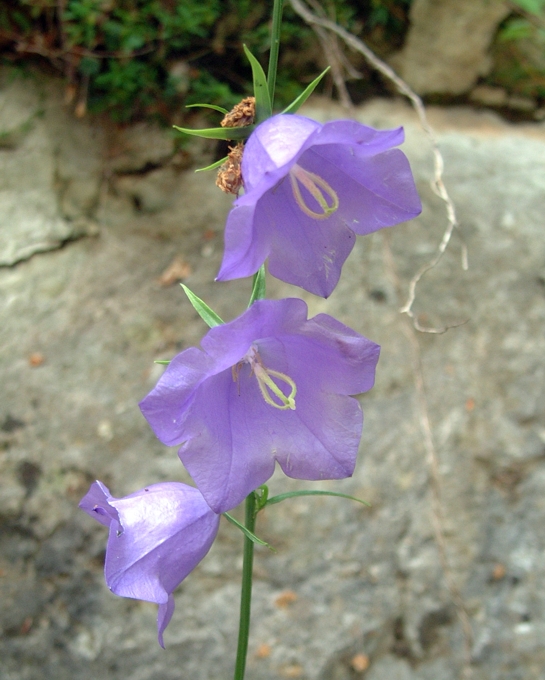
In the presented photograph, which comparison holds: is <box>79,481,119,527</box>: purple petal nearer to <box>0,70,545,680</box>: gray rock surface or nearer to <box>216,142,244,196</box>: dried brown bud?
<box>216,142,244,196</box>: dried brown bud

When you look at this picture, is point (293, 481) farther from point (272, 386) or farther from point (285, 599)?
point (272, 386)

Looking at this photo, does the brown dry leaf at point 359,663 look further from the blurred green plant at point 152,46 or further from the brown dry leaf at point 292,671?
the blurred green plant at point 152,46

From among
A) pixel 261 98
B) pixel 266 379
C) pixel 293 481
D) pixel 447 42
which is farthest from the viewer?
pixel 447 42

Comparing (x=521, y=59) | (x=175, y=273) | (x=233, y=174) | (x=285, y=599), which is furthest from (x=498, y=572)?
(x=521, y=59)

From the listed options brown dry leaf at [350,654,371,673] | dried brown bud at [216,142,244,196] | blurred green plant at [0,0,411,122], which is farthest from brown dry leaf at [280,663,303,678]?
blurred green plant at [0,0,411,122]

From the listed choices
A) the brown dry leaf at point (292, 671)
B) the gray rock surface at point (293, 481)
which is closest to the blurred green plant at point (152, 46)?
the gray rock surface at point (293, 481)

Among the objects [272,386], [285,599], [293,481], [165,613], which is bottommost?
[285,599]

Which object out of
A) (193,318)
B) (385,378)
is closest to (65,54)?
(193,318)
